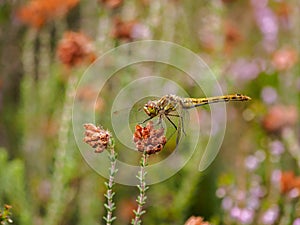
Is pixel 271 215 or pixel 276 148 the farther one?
pixel 276 148

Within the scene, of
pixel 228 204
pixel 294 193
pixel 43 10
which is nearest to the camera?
pixel 294 193

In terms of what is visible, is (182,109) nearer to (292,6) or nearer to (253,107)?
(253,107)

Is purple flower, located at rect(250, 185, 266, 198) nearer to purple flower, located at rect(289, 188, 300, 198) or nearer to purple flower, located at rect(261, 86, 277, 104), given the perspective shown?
purple flower, located at rect(289, 188, 300, 198)

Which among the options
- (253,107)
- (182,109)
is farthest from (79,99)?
(182,109)

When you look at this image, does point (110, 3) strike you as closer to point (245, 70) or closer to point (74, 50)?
point (74, 50)

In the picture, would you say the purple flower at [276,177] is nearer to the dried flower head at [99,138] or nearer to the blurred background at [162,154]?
the blurred background at [162,154]

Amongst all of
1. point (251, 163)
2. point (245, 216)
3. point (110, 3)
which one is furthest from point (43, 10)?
point (245, 216)

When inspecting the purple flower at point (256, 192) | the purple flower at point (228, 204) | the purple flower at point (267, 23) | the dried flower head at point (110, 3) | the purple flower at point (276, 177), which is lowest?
the purple flower at point (228, 204)

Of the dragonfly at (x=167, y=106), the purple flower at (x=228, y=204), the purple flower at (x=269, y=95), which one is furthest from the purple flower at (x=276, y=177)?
the dragonfly at (x=167, y=106)

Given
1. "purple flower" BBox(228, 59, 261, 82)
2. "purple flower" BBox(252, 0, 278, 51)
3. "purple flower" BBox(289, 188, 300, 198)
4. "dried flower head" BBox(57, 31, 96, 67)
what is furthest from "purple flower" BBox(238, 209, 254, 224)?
"purple flower" BBox(252, 0, 278, 51)
